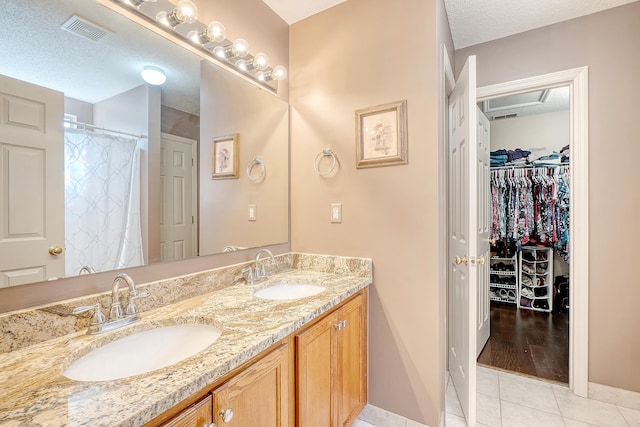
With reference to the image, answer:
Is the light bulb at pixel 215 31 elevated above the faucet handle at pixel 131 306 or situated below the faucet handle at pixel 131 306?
above

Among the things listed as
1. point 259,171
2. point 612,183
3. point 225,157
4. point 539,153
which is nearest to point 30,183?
point 225,157

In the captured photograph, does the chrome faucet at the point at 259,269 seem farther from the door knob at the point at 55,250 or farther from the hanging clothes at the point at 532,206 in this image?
the hanging clothes at the point at 532,206

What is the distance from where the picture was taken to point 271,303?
4.17 ft

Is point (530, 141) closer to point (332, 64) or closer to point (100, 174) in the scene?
point (332, 64)

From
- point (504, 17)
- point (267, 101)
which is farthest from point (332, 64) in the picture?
point (504, 17)

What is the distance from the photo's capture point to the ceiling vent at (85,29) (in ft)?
3.32

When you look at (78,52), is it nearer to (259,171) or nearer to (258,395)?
(259,171)

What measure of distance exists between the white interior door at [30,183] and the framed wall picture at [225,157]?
68 cm

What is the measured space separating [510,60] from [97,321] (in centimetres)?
296

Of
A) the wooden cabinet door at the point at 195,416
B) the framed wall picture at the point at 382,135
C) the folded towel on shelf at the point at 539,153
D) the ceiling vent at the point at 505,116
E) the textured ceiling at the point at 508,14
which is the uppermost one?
the textured ceiling at the point at 508,14

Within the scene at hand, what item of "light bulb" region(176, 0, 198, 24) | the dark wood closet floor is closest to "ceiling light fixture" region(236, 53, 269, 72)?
"light bulb" region(176, 0, 198, 24)

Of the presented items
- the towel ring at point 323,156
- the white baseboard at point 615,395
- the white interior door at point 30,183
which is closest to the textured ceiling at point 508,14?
the towel ring at point 323,156

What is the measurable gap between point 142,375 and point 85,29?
1.22 m

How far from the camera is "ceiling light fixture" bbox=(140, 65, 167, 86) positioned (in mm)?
1241
